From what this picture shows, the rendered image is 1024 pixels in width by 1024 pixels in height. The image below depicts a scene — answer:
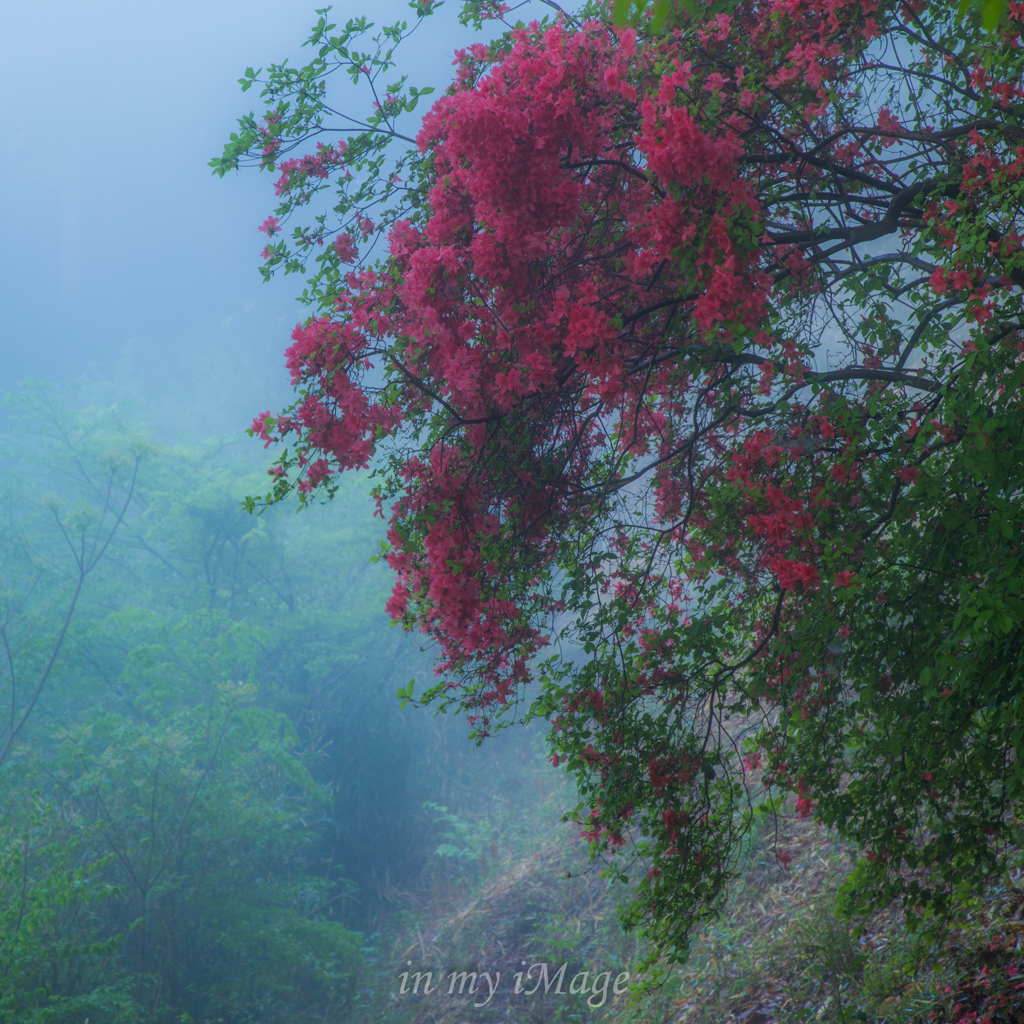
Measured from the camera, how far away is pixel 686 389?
11.9ft

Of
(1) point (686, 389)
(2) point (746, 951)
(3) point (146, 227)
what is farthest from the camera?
(3) point (146, 227)

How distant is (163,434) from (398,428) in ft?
114

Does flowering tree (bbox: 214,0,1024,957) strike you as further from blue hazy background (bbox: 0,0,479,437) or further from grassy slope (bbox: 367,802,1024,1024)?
blue hazy background (bbox: 0,0,479,437)

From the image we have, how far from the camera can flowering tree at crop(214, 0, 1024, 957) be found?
2.18 metres

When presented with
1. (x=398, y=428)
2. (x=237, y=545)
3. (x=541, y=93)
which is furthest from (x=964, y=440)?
(x=237, y=545)

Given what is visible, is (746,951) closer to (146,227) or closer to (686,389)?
(686,389)

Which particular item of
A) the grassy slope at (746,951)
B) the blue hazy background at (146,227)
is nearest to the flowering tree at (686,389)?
the grassy slope at (746,951)

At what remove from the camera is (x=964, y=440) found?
202cm

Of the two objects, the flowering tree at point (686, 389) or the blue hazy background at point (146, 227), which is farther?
the blue hazy background at point (146, 227)

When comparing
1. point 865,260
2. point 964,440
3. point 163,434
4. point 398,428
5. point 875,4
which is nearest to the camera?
point 964,440

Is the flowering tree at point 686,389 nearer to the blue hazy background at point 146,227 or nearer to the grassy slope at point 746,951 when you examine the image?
the grassy slope at point 746,951

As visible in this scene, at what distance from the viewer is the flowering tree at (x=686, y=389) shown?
7.15 feet

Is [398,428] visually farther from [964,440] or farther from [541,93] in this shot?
[964,440]

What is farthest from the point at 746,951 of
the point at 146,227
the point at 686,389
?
the point at 146,227
